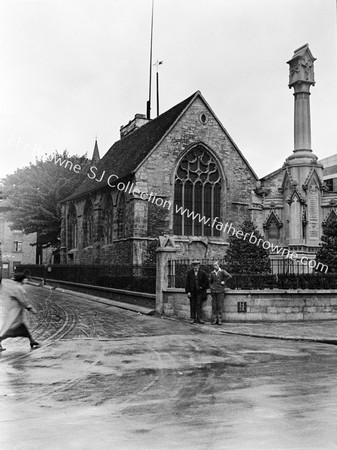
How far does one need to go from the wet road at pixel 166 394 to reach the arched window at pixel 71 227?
3006 centimetres

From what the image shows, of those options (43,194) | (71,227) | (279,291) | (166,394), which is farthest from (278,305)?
(43,194)

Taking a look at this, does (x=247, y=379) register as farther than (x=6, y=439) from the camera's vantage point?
Yes

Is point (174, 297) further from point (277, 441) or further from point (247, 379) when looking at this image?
point (277, 441)

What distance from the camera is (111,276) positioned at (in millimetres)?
25094

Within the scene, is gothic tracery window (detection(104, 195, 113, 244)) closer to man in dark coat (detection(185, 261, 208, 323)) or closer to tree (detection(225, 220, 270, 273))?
tree (detection(225, 220, 270, 273))

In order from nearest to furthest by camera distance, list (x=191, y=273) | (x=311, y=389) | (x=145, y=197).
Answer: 1. (x=311, y=389)
2. (x=191, y=273)
3. (x=145, y=197)

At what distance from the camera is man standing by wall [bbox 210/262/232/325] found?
15094 mm

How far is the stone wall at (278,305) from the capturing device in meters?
15.7

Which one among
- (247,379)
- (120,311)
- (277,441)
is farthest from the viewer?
(120,311)

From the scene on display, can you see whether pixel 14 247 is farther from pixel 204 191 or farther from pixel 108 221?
pixel 204 191

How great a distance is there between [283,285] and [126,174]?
53.7 ft

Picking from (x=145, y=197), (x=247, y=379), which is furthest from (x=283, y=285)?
(x=145, y=197)

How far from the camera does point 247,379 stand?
7684mm

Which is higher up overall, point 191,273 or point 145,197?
point 145,197
